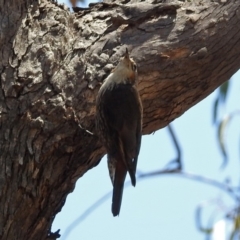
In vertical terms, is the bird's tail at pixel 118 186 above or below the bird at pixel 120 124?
below

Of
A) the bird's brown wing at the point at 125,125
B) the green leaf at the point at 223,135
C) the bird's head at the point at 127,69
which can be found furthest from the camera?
the green leaf at the point at 223,135

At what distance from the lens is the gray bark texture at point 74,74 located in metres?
2.83

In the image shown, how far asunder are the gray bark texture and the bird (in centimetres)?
4

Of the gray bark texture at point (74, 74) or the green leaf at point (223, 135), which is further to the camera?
the green leaf at point (223, 135)

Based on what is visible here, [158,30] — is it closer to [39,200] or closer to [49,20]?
[49,20]

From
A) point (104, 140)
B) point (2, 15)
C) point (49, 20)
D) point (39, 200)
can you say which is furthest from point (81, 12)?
point (39, 200)

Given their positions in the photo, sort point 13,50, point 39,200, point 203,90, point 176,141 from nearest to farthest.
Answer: point 39,200 → point 13,50 → point 203,90 → point 176,141

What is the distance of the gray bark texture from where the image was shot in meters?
2.83

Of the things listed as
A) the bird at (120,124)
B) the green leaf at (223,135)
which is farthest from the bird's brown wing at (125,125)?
the green leaf at (223,135)

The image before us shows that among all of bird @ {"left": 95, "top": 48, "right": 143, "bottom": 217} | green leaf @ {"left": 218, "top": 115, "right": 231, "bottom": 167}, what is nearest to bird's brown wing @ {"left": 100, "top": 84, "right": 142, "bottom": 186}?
bird @ {"left": 95, "top": 48, "right": 143, "bottom": 217}

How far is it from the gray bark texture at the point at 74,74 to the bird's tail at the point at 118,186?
110 millimetres

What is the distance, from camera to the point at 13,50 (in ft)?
9.94

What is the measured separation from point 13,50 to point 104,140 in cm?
54

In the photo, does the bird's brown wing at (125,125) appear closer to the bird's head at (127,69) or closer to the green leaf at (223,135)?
the bird's head at (127,69)
